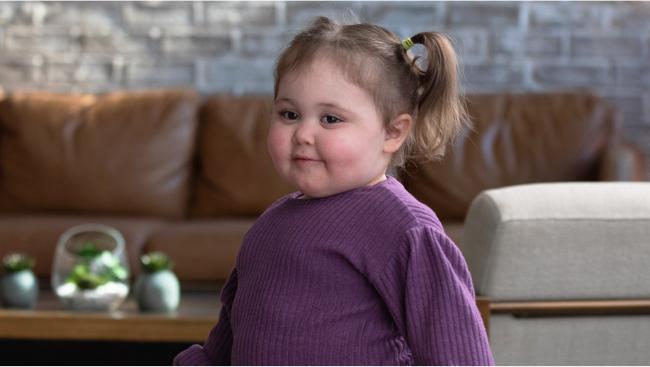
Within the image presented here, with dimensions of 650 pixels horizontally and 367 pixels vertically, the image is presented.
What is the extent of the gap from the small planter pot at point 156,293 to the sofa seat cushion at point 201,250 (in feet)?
1.28

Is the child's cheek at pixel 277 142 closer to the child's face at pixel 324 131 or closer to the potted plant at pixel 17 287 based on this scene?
the child's face at pixel 324 131

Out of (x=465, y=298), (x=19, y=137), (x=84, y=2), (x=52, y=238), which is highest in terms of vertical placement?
(x=84, y=2)

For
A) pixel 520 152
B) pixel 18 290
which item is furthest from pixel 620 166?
pixel 18 290

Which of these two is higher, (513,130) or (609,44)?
(609,44)

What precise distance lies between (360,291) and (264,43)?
2400 mm

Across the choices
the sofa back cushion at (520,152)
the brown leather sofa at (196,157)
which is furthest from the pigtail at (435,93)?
the sofa back cushion at (520,152)

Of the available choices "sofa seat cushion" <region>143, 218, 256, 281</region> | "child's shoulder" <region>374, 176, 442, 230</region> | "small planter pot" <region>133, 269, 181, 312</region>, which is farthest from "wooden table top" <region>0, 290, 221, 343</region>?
"child's shoulder" <region>374, 176, 442, 230</region>

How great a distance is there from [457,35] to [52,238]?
6.11 ft

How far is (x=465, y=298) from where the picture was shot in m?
0.69

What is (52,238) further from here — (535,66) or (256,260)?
(535,66)

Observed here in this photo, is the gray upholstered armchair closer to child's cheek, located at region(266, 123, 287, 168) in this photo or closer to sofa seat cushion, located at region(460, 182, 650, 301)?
sofa seat cushion, located at region(460, 182, 650, 301)

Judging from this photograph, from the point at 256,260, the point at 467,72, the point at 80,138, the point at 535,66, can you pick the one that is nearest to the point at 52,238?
the point at 80,138

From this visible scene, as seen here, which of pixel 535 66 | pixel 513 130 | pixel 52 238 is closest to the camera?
pixel 52 238

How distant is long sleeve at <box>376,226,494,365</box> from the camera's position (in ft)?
2.21
